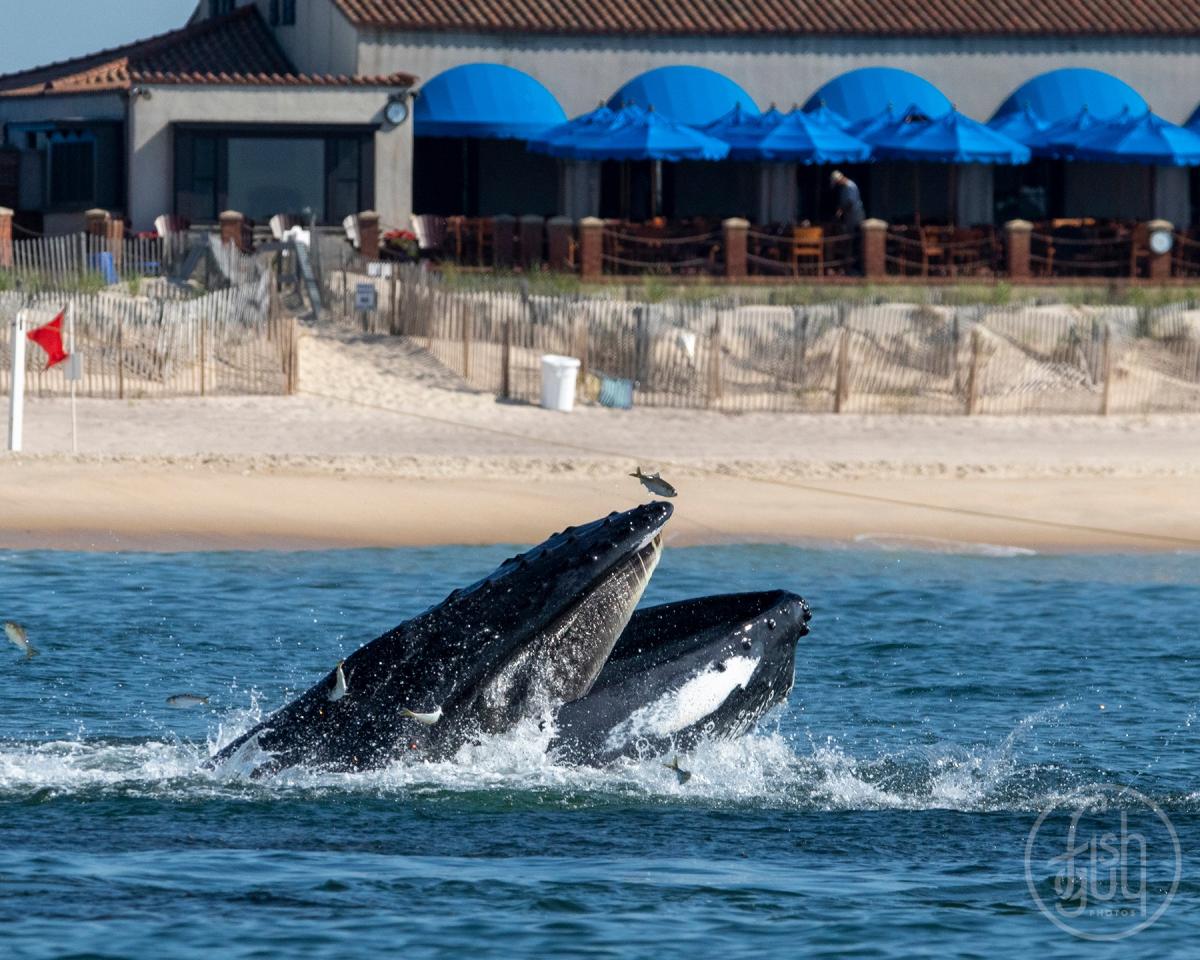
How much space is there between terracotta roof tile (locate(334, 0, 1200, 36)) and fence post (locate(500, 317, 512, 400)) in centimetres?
1249

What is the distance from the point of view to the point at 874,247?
115ft

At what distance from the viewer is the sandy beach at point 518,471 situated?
71.3ft

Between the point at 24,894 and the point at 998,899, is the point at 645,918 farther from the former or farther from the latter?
the point at 24,894

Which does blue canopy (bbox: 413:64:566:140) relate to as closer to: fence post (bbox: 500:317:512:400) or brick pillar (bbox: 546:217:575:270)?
brick pillar (bbox: 546:217:575:270)

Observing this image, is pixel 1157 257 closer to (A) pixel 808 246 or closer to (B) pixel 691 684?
(A) pixel 808 246

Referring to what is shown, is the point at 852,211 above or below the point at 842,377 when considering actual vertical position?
above

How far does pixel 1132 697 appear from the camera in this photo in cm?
1478

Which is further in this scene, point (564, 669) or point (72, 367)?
point (72, 367)

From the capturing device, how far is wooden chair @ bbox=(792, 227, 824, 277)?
3503 centimetres

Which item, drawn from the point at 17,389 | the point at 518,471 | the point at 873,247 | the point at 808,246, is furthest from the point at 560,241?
the point at 17,389

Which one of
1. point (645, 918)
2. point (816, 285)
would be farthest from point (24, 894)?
point (816, 285)

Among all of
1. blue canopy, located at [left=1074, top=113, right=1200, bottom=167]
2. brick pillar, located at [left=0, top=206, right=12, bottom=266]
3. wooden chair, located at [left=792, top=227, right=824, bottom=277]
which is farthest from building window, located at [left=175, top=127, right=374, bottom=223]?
blue canopy, located at [left=1074, top=113, right=1200, bottom=167]

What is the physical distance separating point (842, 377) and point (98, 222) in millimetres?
13474

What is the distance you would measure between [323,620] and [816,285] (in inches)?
734
